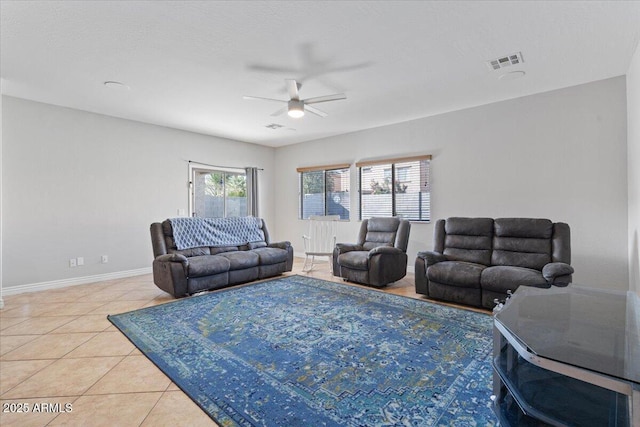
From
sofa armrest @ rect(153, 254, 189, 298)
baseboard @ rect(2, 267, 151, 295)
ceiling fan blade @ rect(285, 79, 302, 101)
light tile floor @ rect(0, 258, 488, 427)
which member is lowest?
light tile floor @ rect(0, 258, 488, 427)

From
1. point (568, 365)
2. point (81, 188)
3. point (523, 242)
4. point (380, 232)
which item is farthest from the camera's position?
point (380, 232)

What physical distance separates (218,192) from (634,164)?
6376 millimetres

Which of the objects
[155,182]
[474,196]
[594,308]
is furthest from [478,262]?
[155,182]

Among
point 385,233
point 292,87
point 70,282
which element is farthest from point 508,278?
point 70,282

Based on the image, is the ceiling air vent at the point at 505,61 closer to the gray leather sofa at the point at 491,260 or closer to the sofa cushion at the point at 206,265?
the gray leather sofa at the point at 491,260

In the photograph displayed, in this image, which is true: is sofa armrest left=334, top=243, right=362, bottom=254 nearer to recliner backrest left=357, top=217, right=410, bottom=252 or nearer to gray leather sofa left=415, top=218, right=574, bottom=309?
recliner backrest left=357, top=217, right=410, bottom=252

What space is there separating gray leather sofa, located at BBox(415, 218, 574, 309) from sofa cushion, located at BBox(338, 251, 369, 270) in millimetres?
803

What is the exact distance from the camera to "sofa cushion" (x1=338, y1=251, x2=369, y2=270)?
174 inches

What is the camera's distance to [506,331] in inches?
56.3

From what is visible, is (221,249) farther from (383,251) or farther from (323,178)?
(323,178)

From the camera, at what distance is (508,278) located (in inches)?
124

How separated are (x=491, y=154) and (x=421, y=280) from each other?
2218mm

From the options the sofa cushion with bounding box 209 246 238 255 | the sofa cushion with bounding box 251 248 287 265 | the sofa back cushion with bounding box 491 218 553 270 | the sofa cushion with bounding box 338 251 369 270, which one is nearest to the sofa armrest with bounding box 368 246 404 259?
the sofa cushion with bounding box 338 251 369 270

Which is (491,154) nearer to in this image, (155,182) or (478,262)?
(478,262)
